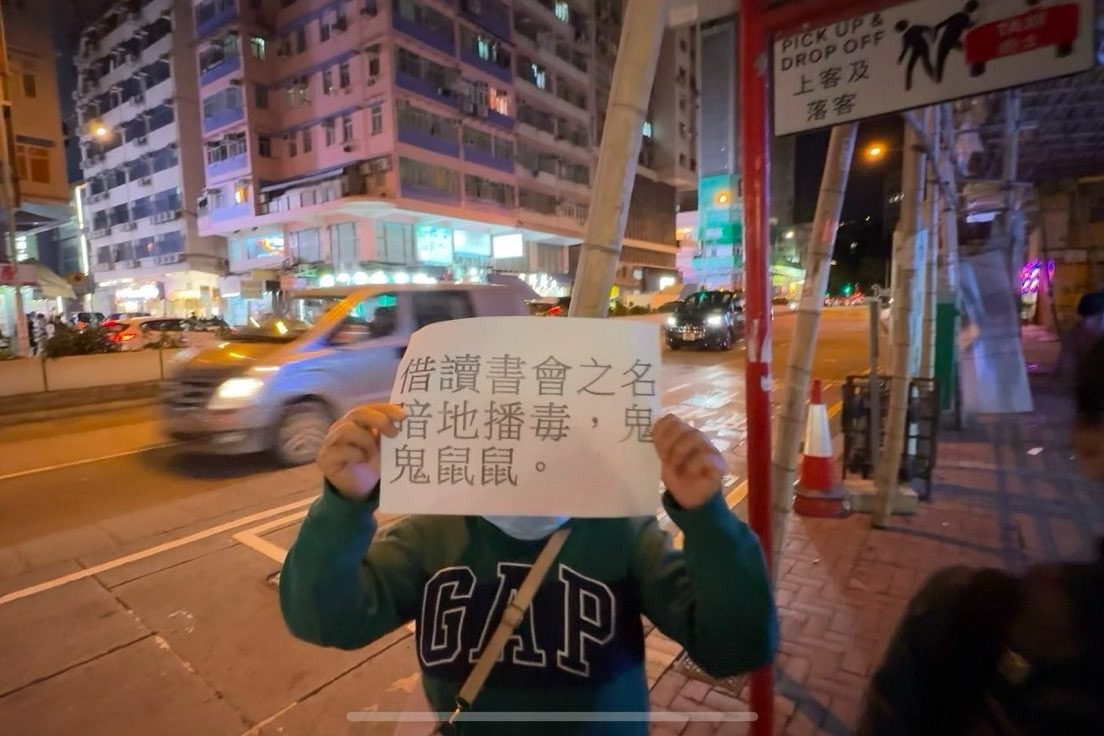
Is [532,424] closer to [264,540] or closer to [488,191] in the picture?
[264,540]

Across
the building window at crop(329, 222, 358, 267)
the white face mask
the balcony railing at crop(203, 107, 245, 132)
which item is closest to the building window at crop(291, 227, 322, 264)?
the building window at crop(329, 222, 358, 267)

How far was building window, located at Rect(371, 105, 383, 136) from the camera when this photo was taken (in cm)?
2862

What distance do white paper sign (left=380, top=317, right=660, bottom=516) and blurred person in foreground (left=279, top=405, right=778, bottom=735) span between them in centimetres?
6

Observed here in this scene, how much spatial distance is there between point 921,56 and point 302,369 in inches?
248

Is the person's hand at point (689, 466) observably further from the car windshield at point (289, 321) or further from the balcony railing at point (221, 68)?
the balcony railing at point (221, 68)

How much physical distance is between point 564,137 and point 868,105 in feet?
138

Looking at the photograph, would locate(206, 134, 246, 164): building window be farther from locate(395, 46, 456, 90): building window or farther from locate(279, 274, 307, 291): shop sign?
locate(395, 46, 456, 90): building window

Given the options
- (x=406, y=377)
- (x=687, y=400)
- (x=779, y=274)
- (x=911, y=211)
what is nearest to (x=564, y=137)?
(x=779, y=274)

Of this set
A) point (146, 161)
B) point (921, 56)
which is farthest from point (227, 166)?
point (921, 56)

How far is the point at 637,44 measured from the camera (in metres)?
1.58

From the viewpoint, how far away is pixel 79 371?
12.6 m

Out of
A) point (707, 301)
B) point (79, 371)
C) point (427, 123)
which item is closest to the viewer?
point (79, 371)

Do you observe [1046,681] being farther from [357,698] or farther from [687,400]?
[687,400]

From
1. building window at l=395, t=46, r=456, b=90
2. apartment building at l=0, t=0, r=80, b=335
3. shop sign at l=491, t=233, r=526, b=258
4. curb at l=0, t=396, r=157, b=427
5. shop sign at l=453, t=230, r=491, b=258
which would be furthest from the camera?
shop sign at l=491, t=233, r=526, b=258
